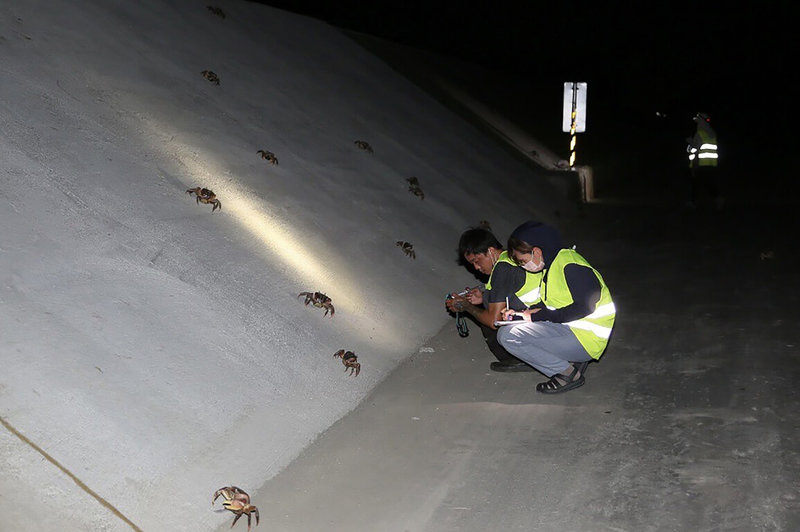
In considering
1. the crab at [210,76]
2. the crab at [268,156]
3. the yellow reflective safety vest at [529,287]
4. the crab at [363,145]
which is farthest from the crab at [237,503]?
the crab at [363,145]

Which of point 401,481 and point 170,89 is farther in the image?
point 170,89

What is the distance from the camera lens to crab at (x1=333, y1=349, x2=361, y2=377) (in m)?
5.99

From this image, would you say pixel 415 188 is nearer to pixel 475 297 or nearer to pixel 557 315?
pixel 475 297

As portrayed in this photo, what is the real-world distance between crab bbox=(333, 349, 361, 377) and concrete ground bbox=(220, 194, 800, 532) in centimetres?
23

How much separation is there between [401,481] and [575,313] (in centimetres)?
193

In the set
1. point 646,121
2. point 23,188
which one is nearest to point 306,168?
point 23,188

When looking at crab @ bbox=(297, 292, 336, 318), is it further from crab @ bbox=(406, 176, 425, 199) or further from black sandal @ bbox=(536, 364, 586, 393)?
crab @ bbox=(406, 176, 425, 199)

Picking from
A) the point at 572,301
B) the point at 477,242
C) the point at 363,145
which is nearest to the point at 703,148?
the point at 363,145

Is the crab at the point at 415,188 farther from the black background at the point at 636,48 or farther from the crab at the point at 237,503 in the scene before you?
the black background at the point at 636,48

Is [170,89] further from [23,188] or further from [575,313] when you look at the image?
[575,313]

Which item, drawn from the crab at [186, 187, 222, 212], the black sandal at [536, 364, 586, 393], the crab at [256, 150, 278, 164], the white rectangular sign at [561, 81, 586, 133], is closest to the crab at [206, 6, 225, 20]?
the crab at [256, 150, 278, 164]

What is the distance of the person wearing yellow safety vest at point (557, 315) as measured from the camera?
18.6 feet

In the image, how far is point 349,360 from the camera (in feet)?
19.7

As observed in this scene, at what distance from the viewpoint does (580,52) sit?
47.1m
